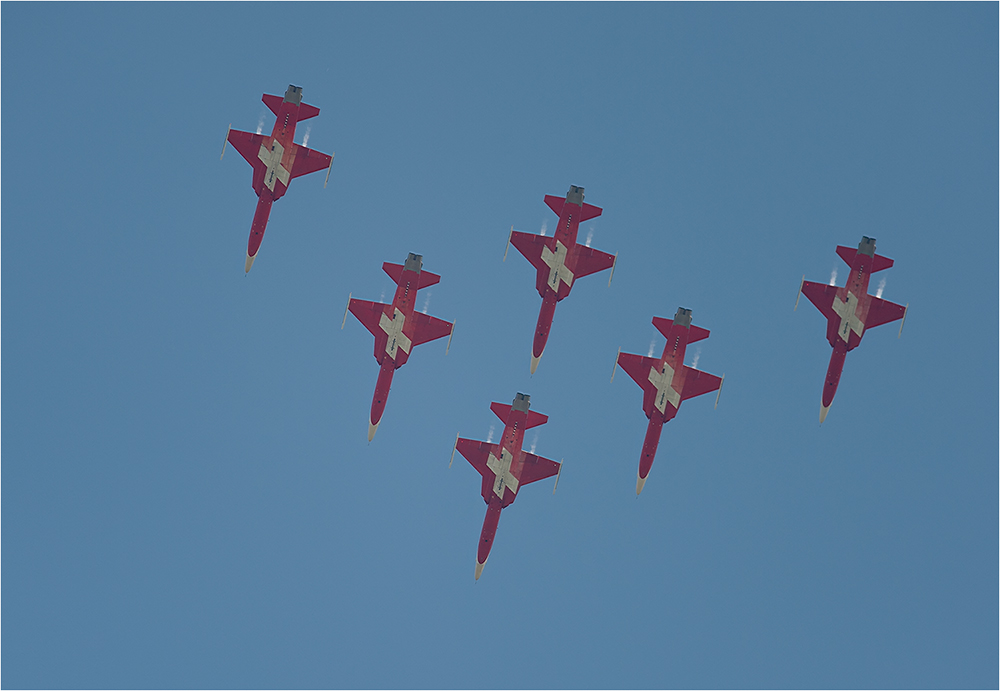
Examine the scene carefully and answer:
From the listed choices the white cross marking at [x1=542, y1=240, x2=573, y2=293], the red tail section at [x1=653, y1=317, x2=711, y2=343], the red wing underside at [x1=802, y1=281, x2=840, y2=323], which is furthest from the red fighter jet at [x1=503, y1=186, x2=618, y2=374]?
the red wing underside at [x1=802, y1=281, x2=840, y2=323]

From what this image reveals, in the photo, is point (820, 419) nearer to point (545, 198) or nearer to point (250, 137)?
point (545, 198)

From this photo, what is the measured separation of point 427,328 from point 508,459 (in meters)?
5.90

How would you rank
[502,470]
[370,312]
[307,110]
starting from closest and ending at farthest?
[307,110] < [370,312] < [502,470]

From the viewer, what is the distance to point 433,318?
59125mm

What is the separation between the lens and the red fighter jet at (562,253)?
189 ft

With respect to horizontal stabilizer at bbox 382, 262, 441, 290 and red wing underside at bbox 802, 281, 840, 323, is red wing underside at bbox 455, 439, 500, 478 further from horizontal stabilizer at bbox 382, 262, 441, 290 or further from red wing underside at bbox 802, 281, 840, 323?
red wing underside at bbox 802, 281, 840, 323

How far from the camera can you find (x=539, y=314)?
194ft

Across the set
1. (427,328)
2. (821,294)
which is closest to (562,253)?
(427,328)

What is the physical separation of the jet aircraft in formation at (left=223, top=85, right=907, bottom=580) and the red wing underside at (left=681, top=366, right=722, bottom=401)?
38mm

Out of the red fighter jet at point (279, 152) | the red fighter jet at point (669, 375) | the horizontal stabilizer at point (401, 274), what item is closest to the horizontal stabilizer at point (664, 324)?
the red fighter jet at point (669, 375)

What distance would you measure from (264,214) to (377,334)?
621 cm

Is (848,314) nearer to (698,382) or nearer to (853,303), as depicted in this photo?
(853,303)

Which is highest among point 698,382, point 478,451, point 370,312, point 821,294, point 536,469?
point 821,294

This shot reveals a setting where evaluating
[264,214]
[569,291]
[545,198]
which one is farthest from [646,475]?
[264,214]
